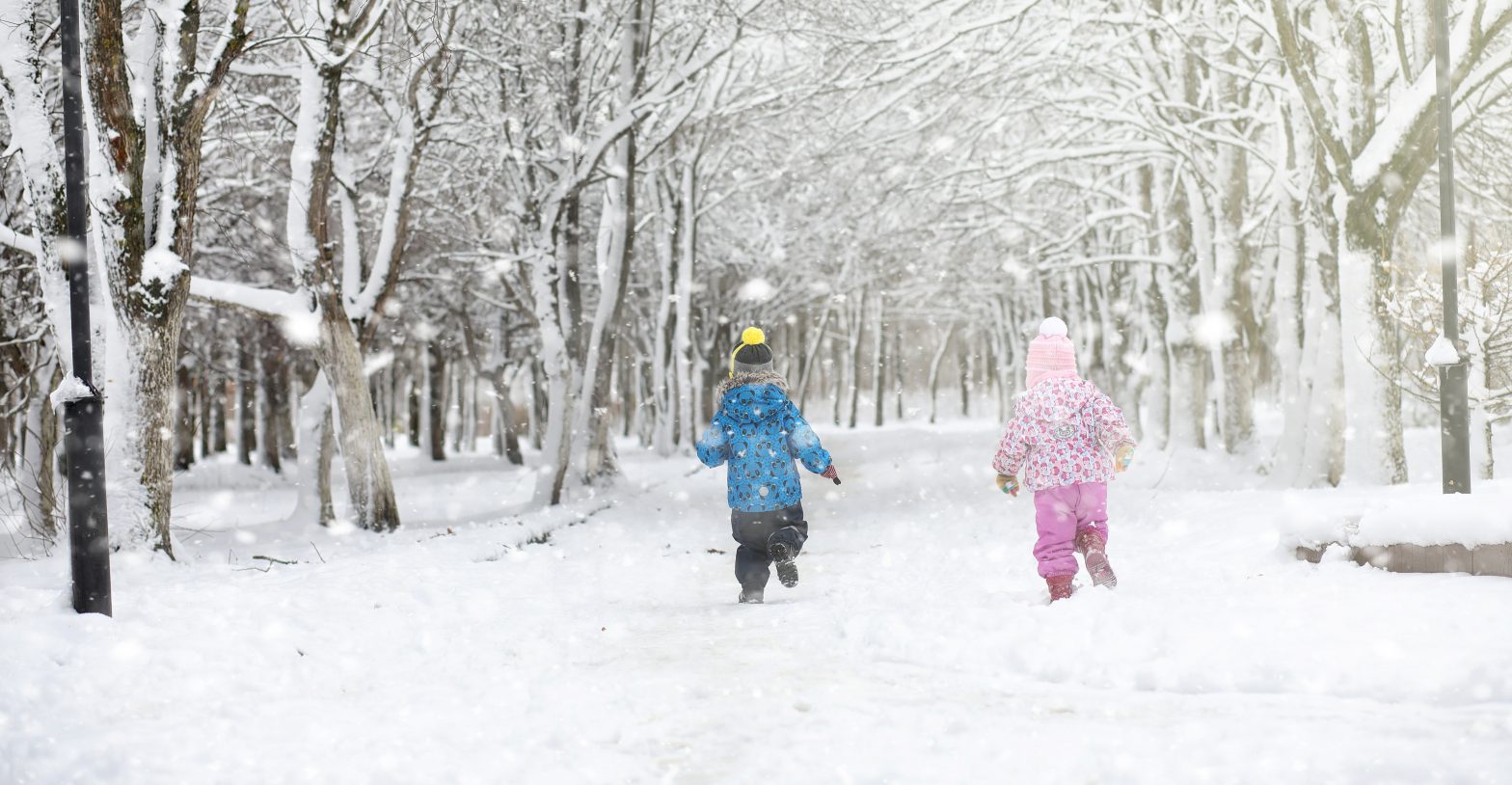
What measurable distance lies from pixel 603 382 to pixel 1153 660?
42.8 feet

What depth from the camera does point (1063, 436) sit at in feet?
22.8

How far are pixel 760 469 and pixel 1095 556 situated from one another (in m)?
2.27

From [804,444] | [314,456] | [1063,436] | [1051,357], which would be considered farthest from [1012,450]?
[314,456]

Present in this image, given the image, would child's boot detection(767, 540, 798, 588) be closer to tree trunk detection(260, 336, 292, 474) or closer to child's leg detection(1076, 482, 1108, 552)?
child's leg detection(1076, 482, 1108, 552)

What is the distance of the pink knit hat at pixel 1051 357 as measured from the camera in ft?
23.5

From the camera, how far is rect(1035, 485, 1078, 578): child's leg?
684cm

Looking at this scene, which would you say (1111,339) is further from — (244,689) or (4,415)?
(244,689)

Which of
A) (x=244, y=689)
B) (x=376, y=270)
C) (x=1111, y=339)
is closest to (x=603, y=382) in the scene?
(x=376, y=270)

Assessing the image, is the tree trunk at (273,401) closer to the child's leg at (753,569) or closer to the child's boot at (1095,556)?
the child's leg at (753,569)

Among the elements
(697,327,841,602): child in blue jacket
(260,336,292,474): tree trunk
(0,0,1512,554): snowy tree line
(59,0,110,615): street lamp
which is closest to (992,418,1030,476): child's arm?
(697,327,841,602): child in blue jacket

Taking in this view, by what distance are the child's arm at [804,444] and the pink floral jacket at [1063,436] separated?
119 centimetres

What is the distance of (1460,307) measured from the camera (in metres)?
11.2

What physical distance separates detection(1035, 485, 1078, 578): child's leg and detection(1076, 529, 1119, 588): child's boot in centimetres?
8

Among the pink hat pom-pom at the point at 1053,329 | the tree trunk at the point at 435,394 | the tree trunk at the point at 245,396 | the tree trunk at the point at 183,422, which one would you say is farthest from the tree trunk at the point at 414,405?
the pink hat pom-pom at the point at 1053,329
